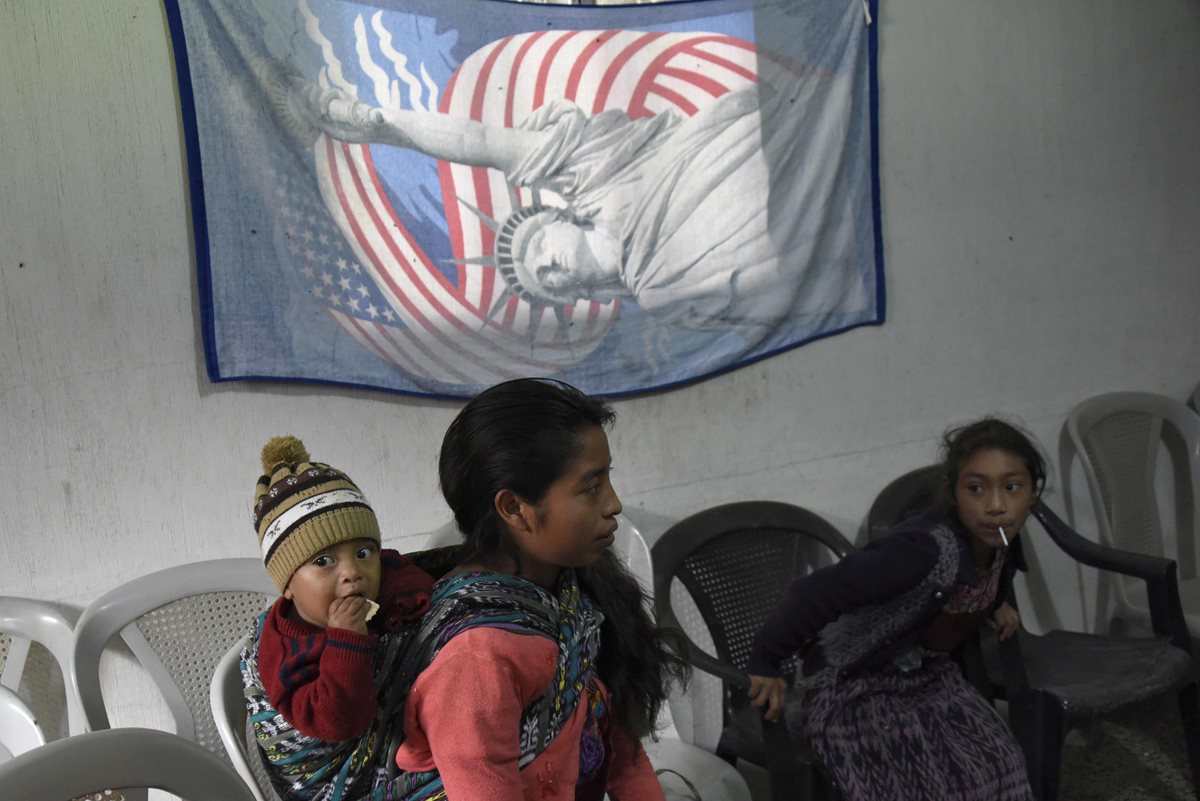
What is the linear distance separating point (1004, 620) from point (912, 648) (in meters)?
0.26

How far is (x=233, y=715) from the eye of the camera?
5.51 feet

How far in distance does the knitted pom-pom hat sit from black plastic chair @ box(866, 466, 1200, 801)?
1.63 metres

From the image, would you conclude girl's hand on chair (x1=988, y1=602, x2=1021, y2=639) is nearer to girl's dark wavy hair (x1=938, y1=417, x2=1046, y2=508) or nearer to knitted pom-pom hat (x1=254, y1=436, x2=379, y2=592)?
girl's dark wavy hair (x1=938, y1=417, x2=1046, y2=508)

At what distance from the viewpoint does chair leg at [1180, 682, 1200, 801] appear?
2424 mm

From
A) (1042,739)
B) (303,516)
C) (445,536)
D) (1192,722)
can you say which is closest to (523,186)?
(445,536)

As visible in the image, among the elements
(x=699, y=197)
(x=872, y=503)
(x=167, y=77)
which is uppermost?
(x=167, y=77)

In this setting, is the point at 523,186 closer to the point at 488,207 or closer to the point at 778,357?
the point at 488,207

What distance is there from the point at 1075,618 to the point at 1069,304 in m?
0.99

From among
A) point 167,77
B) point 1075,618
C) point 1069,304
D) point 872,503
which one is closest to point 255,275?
point 167,77

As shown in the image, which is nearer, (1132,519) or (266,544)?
(266,544)

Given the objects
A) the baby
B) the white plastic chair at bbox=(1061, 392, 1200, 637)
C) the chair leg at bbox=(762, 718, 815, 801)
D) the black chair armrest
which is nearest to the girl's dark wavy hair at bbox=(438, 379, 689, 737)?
the baby

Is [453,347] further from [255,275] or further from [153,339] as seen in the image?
[153,339]

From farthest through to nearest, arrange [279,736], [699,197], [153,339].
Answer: [699,197], [153,339], [279,736]

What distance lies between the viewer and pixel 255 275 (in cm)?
223
